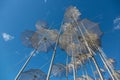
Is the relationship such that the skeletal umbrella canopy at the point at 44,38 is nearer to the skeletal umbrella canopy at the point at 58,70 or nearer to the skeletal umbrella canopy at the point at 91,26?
the skeletal umbrella canopy at the point at 91,26

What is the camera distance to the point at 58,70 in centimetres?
1844

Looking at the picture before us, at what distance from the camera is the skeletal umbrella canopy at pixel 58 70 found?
1817 cm

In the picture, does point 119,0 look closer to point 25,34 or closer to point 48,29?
point 48,29

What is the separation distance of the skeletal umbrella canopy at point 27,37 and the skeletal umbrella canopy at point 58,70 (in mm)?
3492

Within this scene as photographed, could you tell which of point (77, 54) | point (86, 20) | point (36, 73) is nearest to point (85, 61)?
point (77, 54)

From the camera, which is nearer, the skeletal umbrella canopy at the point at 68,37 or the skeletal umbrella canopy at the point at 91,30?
the skeletal umbrella canopy at the point at 91,30

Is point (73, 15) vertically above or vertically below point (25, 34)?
above

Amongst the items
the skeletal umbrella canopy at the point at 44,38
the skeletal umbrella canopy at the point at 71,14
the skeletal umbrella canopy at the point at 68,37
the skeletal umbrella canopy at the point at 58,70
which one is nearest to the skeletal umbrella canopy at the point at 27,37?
the skeletal umbrella canopy at the point at 44,38

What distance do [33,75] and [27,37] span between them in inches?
125

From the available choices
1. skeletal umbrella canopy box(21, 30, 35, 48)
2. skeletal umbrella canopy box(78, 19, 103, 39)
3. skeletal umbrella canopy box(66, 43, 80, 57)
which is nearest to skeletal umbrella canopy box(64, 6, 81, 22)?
skeletal umbrella canopy box(78, 19, 103, 39)

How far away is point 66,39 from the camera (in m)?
15.8

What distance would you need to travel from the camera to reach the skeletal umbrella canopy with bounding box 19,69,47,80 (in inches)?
536

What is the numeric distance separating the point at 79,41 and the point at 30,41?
3900 millimetres

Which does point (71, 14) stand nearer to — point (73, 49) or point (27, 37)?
point (73, 49)
